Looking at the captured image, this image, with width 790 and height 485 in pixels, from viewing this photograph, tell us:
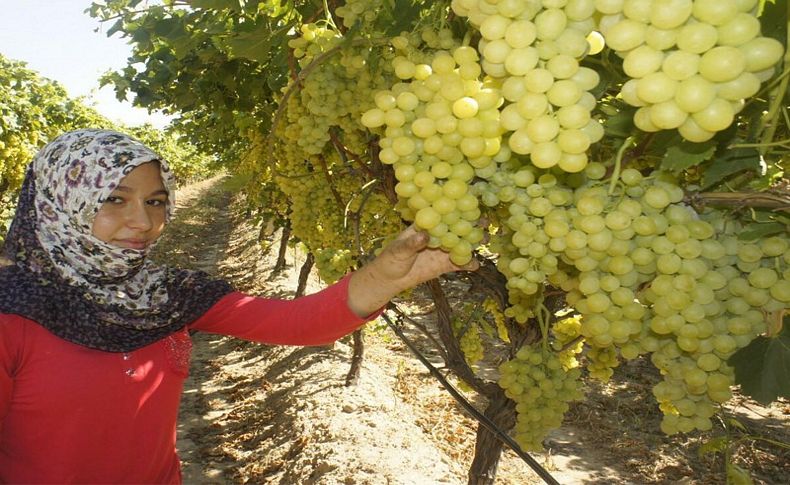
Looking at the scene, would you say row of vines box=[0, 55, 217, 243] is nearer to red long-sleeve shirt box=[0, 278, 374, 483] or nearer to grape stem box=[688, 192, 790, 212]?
red long-sleeve shirt box=[0, 278, 374, 483]

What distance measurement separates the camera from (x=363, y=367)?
23.1 ft

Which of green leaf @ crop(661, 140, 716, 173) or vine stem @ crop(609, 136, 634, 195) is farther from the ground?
green leaf @ crop(661, 140, 716, 173)

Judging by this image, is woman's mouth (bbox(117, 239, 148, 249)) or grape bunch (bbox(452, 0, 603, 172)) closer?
grape bunch (bbox(452, 0, 603, 172))

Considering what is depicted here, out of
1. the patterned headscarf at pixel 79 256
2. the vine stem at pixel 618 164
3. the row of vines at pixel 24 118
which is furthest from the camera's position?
the row of vines at pixel 24 118

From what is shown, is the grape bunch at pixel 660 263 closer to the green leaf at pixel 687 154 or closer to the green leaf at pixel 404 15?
the green leaf at pixel 687 154

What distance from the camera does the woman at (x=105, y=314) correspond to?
5.65ft

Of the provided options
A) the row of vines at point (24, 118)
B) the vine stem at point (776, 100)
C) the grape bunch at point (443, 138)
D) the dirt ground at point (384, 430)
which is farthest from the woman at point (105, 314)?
the row of vines at point (24, 118)

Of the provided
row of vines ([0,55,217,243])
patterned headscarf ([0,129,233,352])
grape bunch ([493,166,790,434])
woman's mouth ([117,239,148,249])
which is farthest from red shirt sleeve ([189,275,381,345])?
row of vines ([0,55,217,243])

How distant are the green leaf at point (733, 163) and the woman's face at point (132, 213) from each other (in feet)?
5.37

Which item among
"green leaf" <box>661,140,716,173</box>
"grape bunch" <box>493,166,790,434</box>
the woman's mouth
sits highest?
"green leaf" <box>661,140,716,173</box>

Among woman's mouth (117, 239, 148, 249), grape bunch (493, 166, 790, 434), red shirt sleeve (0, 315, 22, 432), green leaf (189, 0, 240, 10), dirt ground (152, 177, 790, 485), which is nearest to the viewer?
grape bunch (493, 166, 790, 434)

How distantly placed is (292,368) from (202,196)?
77.2 feet

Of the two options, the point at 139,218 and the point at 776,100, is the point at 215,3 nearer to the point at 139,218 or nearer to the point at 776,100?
the point at 139,218

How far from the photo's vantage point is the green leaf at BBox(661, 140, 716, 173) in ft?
2.99
